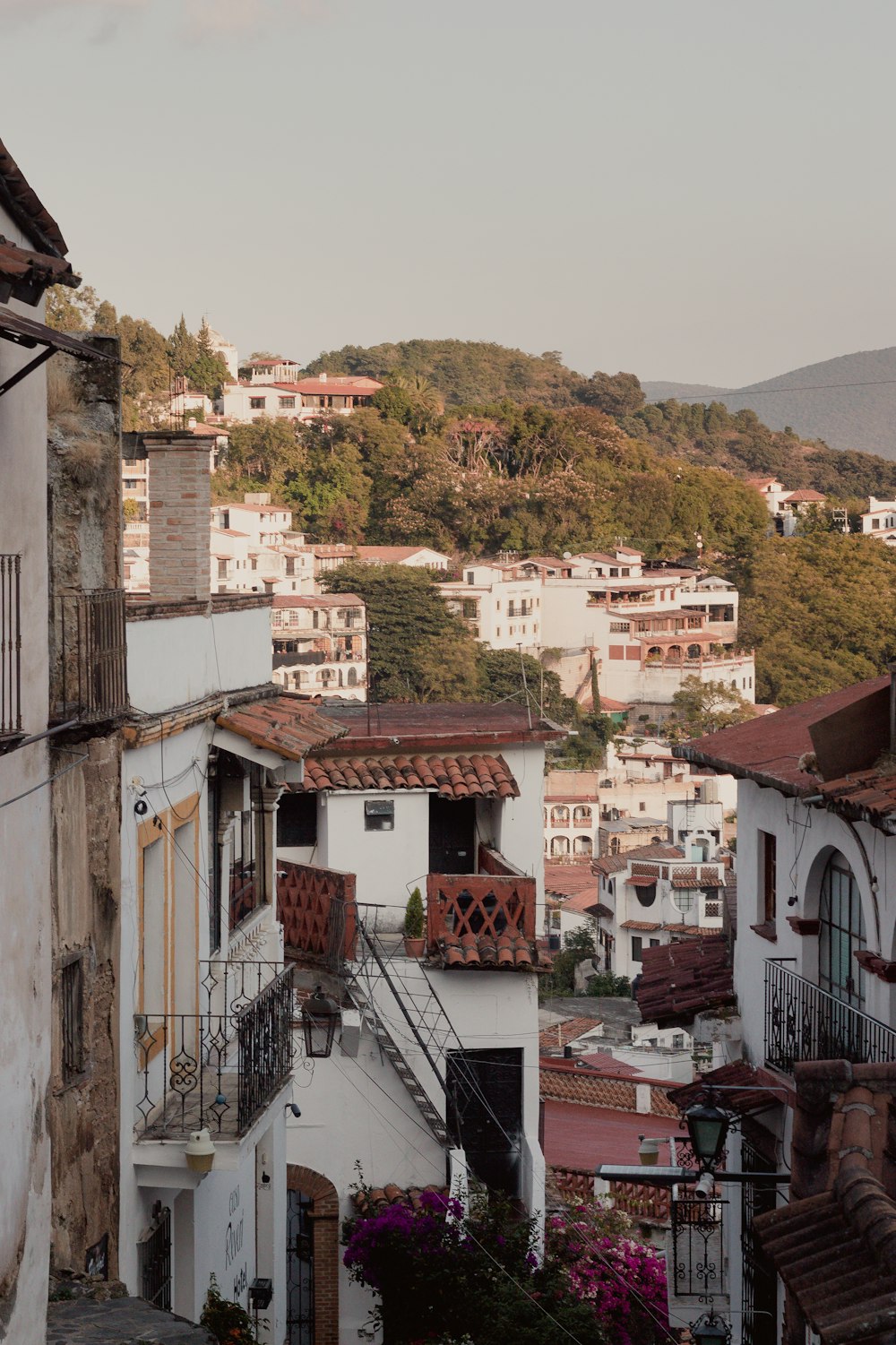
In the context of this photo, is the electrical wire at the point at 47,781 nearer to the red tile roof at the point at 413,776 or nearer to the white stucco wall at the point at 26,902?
the white stucco wall at the point at 26,902

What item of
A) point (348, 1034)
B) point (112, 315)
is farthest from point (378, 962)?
point (112, 315)

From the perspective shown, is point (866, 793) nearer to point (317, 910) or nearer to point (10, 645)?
point (10, 645)

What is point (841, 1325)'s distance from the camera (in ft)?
19.9

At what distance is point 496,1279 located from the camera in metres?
15.6

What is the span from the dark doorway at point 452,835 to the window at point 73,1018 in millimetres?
10041

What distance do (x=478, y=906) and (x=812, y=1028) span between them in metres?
5.63

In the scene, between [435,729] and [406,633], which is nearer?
[435,729]

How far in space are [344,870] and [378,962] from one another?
6.10ft

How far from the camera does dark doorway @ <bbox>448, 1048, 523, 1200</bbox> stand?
18062 mm

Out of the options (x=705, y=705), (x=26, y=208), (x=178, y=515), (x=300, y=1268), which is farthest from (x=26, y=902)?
(x=705, y=705)

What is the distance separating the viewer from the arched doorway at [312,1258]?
17.4 meters

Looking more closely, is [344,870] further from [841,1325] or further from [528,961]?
[841,1325]

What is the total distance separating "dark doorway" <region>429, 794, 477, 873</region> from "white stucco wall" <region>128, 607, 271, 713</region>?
5.57m

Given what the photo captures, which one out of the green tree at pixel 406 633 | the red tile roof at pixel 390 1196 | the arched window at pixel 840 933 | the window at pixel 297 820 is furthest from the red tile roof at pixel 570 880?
the arched window at pixel 840 933
